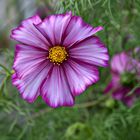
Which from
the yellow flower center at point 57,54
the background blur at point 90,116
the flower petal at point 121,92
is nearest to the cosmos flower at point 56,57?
the yellow flower center at point 57,54

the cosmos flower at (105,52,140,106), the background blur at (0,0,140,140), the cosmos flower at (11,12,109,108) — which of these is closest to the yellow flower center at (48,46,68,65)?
the cosmos flower at (11,12,109,108)

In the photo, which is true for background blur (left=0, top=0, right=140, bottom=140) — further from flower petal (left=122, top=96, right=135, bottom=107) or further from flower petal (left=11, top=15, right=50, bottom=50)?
flower petal (left=11, top=15, right=50, bottom=50)

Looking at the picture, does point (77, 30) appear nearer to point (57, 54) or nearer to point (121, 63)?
point (57, 54)

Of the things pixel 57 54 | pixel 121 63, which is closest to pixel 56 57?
pixel 57 54

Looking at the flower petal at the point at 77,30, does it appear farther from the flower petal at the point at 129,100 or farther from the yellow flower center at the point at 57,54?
the flower petal at the point at 129,100

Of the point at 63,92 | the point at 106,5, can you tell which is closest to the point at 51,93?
the point at 63,92
